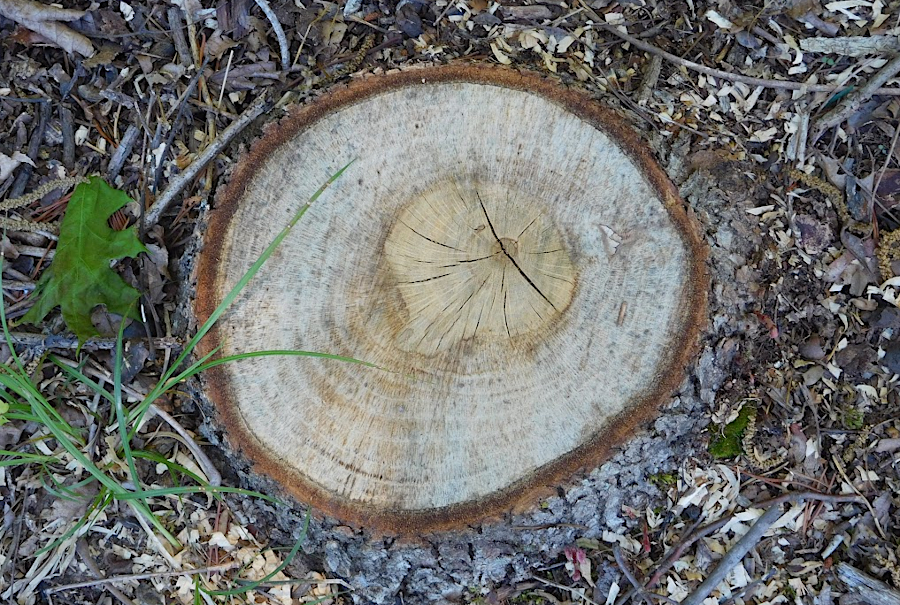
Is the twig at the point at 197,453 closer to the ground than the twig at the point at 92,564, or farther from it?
farther from it

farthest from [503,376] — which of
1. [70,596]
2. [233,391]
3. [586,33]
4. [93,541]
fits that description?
[70,596]

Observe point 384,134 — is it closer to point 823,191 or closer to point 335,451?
point 335,451

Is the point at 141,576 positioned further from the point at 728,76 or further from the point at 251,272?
the point at 728,76

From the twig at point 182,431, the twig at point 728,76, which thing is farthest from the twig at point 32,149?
the twig at point 728,76

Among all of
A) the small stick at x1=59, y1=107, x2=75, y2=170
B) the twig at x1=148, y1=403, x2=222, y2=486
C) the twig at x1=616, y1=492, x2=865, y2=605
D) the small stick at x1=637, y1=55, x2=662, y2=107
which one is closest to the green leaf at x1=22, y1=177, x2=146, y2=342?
the small stick at x1=59, y1=107, x2=75, y2=170

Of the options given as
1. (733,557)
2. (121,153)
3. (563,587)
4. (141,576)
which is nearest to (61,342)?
(121,153)

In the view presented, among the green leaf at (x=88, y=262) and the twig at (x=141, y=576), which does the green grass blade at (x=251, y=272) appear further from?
the twig at (x=141, y=576)

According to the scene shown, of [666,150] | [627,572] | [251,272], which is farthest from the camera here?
[627,572]
